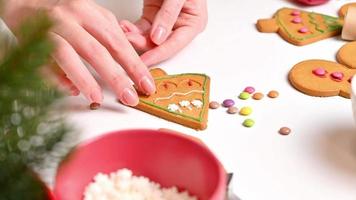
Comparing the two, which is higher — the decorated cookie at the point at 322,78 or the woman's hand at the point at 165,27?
the woman's hand at the point at 165,27

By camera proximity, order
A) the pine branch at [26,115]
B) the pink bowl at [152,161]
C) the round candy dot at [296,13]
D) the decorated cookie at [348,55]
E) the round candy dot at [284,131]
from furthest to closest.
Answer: the round candy dot at [296,13]
the decorated cookie at [348,55]
the round candy dot at [284,131]
the pink bowl at [152,161]
the pine branch at [26,115]

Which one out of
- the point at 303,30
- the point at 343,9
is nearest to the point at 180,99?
the point at 303,30

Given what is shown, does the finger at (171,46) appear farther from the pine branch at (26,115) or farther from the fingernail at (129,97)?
the pine branch at (26,115)

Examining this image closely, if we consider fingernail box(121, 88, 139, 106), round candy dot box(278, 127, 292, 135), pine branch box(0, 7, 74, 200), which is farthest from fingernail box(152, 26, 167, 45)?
pine branch box(0, 7, 74, 200)

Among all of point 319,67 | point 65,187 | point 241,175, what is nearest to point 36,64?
point 65,187

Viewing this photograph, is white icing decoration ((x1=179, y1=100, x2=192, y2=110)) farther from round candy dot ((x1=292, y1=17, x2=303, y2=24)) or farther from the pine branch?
the pine branch

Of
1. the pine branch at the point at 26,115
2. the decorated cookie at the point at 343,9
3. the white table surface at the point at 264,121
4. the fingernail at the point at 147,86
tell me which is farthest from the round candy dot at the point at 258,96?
the pine branch at the point at 26,115

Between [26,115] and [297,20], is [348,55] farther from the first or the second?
[26,115]
